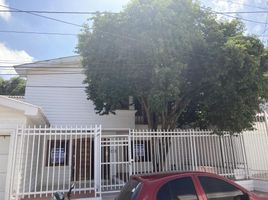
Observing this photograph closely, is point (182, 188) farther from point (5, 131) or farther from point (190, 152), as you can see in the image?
point (5, 131)

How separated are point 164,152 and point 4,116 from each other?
6274 millimetres

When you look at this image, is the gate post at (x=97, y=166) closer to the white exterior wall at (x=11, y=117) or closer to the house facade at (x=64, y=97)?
the white exterior wall at (x=11, y=117)

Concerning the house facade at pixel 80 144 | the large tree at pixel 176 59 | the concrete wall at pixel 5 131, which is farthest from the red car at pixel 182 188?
the concrete wall at pixel 5 131

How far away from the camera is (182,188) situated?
434cm

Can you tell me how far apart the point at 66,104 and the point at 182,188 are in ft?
35.3

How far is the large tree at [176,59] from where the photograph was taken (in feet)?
Result: 30.1

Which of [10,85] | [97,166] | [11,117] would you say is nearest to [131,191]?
[97,166]

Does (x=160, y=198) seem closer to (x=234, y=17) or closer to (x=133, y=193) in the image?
(x=133, y=193)

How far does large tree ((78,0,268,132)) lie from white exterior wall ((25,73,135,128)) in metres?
3.28

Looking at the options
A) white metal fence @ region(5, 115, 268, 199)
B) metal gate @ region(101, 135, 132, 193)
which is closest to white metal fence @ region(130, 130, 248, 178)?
white metal fence @ region(5, 115, 268, 199)

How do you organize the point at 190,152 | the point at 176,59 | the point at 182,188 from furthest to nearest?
the point at 190,152, the point at 176,59, the point at 182,188

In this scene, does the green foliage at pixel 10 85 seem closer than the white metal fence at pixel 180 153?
No

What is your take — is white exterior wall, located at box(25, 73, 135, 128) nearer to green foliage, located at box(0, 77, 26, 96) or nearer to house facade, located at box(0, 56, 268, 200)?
house facade, located at box(0, 56, 268, 200)

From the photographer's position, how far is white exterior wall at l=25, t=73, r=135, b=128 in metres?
13.8
